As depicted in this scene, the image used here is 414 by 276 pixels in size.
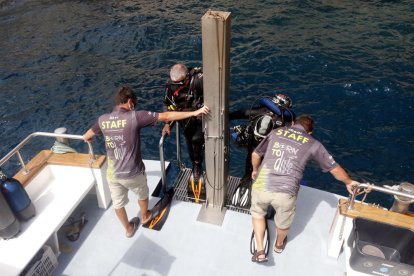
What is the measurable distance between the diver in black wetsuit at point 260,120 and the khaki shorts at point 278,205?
1.01 m

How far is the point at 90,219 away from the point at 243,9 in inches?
564

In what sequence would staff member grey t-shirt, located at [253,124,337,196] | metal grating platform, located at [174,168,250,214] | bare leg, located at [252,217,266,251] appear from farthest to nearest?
metal grating platform, located at [174,168,250,214] < bare leg, located at [252,217,266,251] < staff member grey t-shirt, located at [253,124,337,196]

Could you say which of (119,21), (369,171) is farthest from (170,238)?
(119,21)

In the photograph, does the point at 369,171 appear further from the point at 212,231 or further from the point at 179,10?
the point at 179,10

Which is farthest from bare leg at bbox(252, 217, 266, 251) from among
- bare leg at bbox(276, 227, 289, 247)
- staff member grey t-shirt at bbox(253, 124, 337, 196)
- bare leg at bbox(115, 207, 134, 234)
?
bare leg at bbox(115, 207, 134, 234)

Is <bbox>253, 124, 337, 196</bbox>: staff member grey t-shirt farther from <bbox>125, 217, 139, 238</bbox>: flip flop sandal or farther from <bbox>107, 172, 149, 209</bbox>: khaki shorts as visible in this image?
<bbox>125, 217, 139, 238</bbox>: flip flop sandal

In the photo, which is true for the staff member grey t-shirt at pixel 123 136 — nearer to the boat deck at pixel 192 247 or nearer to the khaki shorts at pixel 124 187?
the khaki shorts at pixel 124 187

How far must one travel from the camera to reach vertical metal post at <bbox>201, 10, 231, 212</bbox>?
3.98 metres

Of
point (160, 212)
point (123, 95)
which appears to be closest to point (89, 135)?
point (123, 95)

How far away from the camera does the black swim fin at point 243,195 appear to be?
5.78m

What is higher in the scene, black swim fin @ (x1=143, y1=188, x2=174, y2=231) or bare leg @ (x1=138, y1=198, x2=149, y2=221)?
bare leg @ (x1=138, y1=198, x2=149, y2=221)

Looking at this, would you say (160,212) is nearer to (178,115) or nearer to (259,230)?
(259,230)

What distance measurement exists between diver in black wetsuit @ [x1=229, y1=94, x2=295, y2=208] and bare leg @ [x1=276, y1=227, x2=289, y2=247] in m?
0.94

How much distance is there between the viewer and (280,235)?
4.86 metres
